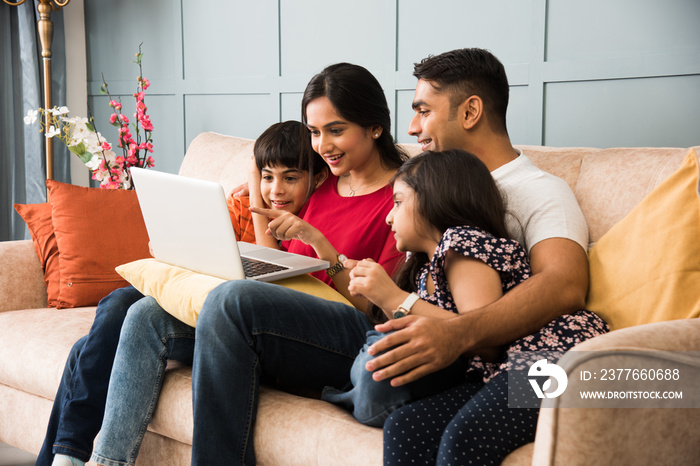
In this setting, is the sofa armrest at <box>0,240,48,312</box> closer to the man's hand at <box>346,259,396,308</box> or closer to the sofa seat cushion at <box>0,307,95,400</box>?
the sofa seat cushion at <box>0,307,95,400</box>

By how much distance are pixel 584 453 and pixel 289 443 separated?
1.92 ft

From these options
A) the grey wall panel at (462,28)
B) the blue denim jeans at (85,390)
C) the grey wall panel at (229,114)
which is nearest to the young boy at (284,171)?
the blue denim jeans at (85,390)

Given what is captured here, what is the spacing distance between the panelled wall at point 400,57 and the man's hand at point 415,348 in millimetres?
1167

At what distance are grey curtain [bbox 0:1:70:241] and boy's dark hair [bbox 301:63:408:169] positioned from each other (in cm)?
237

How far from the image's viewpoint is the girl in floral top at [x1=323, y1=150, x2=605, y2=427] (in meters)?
1.27

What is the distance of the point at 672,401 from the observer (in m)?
1.03

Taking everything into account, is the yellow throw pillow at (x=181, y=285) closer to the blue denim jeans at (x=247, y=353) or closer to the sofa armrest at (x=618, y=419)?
the blue denim jeans at (x=247, y=353)

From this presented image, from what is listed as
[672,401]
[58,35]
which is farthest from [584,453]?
[58,35]

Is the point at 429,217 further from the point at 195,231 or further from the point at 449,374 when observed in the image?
the point at 195,231

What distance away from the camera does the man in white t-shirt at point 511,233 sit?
3.83 feet

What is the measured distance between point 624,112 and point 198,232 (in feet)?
4.33

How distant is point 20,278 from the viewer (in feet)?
7.11

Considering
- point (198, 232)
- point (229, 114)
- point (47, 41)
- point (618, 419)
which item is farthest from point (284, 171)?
point (47, 41)

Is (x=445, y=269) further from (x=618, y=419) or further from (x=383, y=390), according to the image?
(x=618, y=419)
